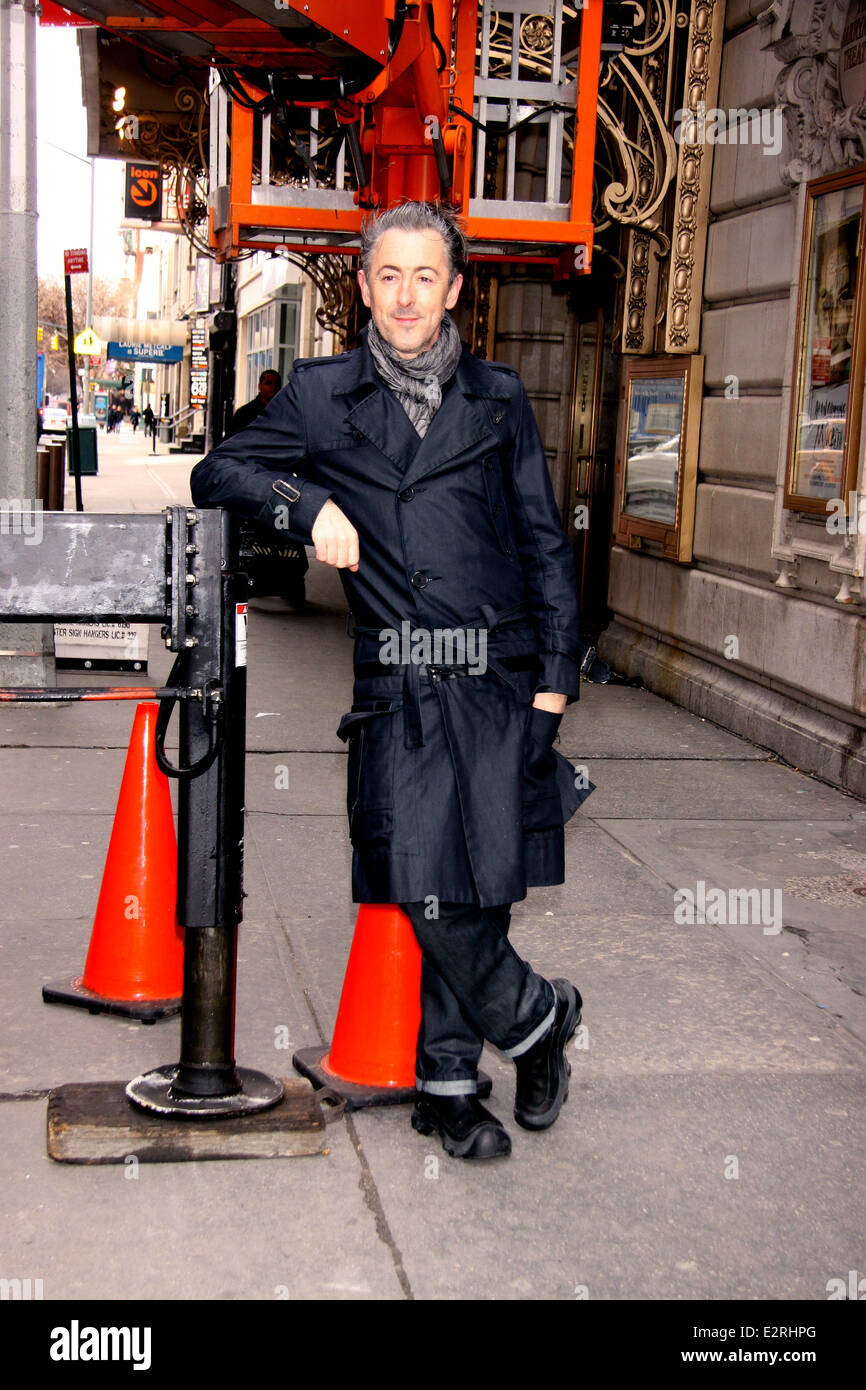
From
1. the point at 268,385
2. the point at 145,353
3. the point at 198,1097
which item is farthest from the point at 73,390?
the point at 145,353

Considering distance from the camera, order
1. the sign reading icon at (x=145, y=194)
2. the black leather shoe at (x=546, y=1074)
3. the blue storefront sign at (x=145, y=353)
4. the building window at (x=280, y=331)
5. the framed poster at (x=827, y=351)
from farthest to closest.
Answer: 1. the blue storefront sign at (x=145, y=353)
2. the building window at (x=280, y=331)
3. the sign reading icon at (x=145, y=194)
4. the framed poster at (x=827, y=351)
5. the black leather shoe at (x=546, y=1074)

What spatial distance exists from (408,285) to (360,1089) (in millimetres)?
1895

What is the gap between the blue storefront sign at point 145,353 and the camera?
6738cm

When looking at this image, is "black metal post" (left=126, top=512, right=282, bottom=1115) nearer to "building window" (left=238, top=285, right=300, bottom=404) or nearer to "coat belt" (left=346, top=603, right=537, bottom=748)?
"coat belt" (left=346, top=603, right=537, bottom=748)

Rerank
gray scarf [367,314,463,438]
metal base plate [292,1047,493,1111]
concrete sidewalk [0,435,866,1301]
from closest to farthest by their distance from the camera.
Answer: concrete sidewalk [0,435,866,1301], gray scarf [367,314,463,438], metal base plate [292,1047,493,1111]

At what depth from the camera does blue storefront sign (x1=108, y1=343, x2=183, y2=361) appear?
6738 centimetres

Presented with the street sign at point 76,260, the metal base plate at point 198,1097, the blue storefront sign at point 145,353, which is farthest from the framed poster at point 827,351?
the blue storefront sign at point 145,353

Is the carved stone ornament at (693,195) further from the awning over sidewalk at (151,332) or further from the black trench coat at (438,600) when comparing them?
the awning over sidewalk at (151,332)

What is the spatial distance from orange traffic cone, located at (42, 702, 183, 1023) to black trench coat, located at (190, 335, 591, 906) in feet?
3.56

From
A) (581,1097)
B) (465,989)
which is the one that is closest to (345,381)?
(465,989)

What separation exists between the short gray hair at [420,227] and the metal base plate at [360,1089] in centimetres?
189

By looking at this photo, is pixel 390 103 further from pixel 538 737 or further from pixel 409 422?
pixel 538 737

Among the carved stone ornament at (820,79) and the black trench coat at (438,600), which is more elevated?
the carved stone ornament at (820,79)

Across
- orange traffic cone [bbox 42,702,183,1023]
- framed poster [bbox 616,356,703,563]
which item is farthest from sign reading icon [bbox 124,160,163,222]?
orange traffic cone [bbox 42,702,183,1023]
